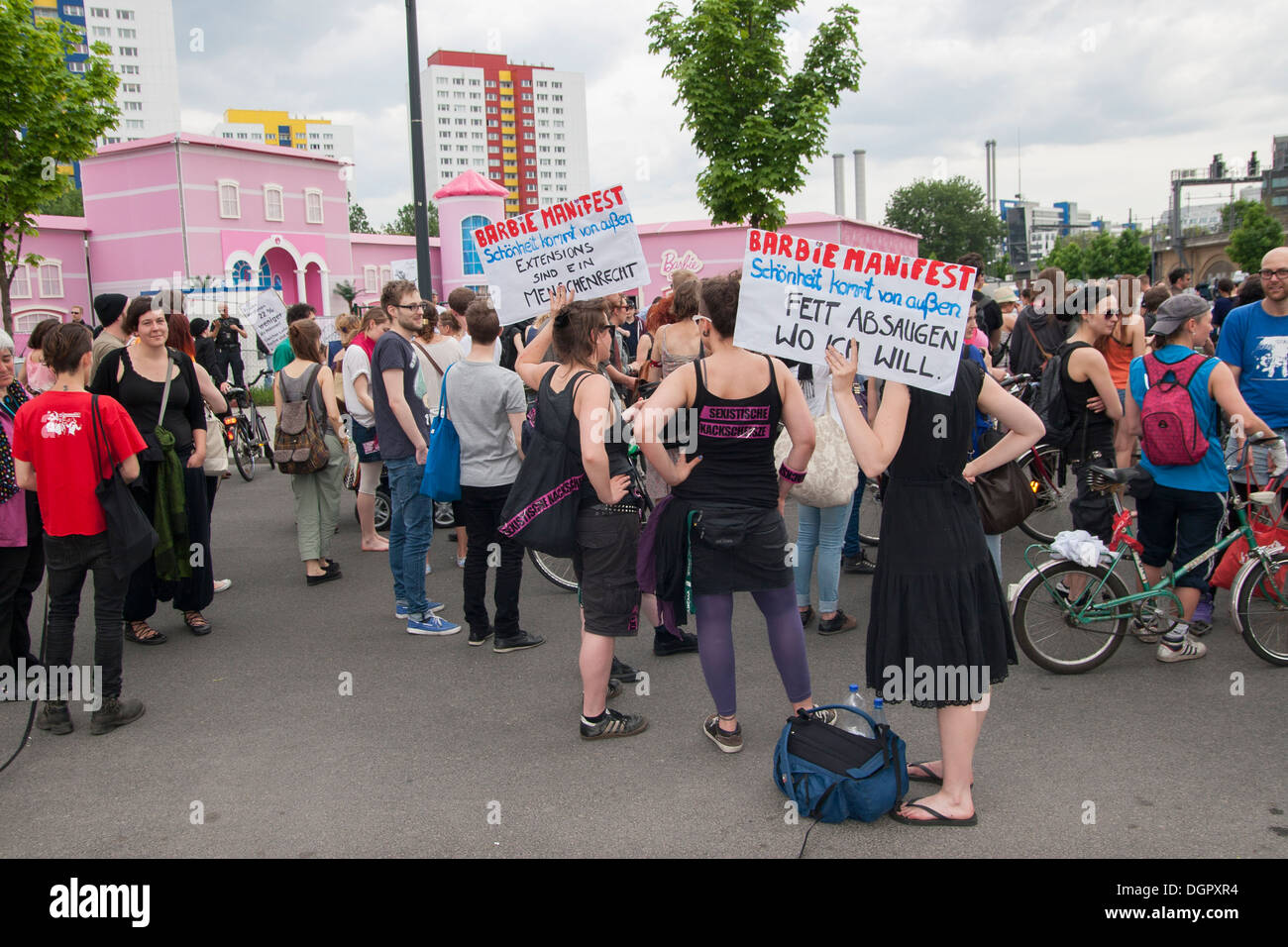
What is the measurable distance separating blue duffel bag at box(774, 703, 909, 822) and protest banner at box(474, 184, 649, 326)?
3379 mm

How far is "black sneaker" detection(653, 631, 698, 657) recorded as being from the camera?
561cm

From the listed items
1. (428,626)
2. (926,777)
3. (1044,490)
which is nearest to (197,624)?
(428,626)

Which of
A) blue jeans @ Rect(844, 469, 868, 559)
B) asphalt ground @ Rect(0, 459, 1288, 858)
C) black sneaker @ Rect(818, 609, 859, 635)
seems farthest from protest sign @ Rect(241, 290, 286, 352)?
black sneaker @ Rect(818, 609, 859, 635)

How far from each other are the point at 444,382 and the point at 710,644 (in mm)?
2543

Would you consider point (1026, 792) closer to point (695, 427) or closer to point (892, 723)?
point (892, 723)

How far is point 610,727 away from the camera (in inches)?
177

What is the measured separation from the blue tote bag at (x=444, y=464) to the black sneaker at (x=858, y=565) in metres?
2.99

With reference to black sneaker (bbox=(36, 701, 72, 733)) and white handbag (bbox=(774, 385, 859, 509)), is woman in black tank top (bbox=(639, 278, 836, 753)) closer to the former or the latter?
white handbag (bbox=(774, 385, 859, 509))

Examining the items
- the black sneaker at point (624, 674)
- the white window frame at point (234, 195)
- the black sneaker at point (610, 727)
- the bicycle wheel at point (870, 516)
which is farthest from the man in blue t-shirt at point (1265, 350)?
the white window frame at point (234, 195)

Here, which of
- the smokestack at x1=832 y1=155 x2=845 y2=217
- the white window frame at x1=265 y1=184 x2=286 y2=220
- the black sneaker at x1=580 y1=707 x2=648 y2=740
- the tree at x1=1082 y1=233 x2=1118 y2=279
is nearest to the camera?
the black sneaker at x1=580 y1=707 x2=648 y2=740

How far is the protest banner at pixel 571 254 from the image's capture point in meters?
6.27

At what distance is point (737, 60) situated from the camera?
20125 mm
